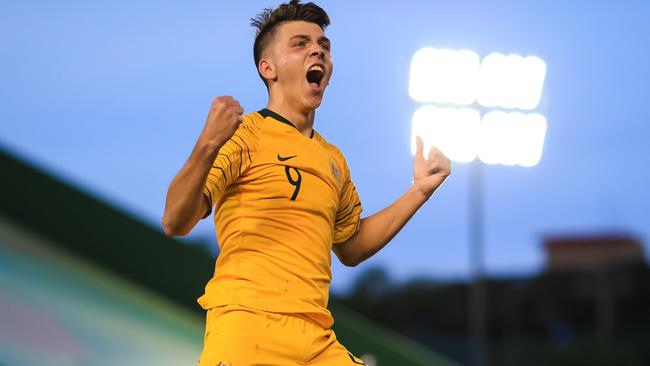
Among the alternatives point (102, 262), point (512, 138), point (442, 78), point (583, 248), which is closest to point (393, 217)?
point (102, 262)

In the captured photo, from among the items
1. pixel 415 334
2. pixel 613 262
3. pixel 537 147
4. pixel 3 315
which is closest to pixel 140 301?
pixel 3 315

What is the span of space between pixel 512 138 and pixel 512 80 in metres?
1.04

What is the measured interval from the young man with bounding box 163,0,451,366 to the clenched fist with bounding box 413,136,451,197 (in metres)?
0.39

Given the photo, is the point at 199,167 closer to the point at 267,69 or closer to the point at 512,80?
the point at 267,69

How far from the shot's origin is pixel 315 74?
3.63 meters

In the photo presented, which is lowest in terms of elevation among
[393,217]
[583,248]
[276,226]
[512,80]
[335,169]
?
[276,226]

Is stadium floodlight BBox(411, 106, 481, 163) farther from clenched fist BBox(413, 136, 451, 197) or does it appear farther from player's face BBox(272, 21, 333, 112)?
player's face BBox(272, 21, 333, 112)

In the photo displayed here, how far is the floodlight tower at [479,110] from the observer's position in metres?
16.7

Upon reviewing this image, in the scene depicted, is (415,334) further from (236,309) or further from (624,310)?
(236,309)

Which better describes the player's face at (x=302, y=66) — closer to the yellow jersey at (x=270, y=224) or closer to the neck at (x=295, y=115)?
the neck at (x=295, y=115)

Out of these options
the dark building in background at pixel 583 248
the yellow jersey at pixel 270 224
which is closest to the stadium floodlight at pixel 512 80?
the yellow jersey at pixel 270 224

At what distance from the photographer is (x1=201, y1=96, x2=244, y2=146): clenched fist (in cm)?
305

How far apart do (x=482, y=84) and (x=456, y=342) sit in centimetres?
1090

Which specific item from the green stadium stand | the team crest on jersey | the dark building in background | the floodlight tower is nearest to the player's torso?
the team crest on jersey
